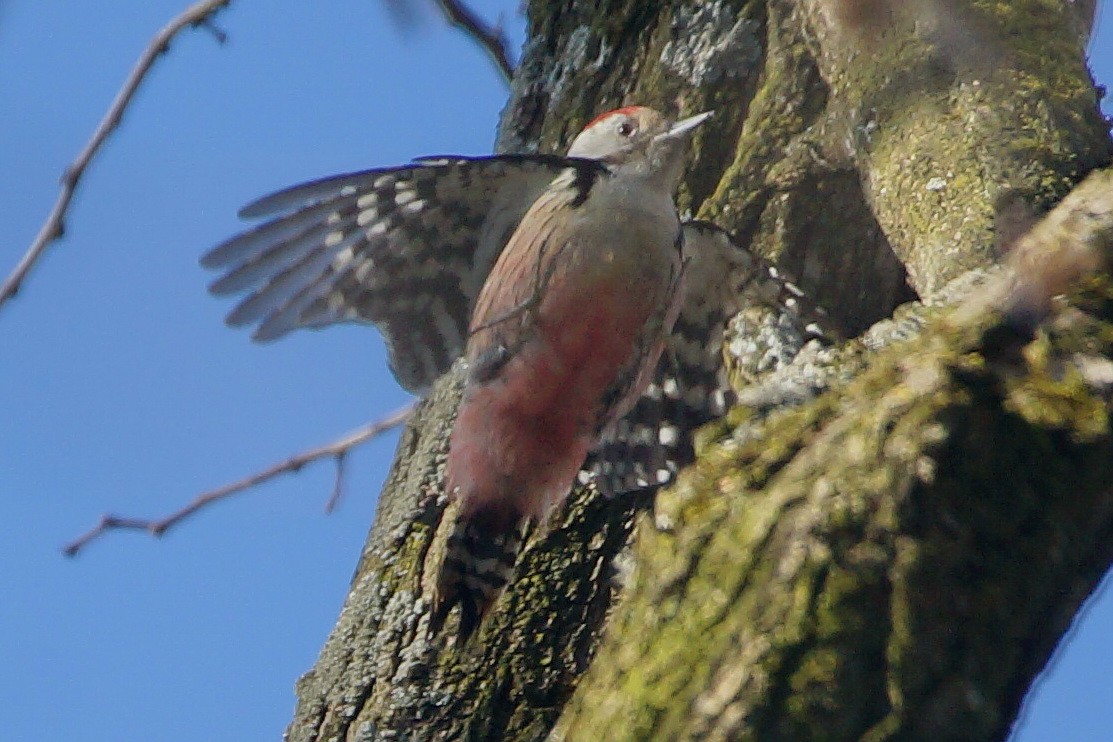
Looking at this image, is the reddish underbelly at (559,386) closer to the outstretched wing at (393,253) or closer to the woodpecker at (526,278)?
the woodpecker at (526,278)

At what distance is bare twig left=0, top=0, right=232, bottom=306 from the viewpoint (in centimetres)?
329

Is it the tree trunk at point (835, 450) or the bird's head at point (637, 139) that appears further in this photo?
the bird's head at point (637, 139)

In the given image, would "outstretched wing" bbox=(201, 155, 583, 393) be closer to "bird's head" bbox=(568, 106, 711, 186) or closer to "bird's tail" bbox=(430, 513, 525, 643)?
"bird's head" bbox=(568, 106, 711, 186)

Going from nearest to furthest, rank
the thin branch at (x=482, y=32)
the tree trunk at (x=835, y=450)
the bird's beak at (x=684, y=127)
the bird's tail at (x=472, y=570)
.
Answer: the tree trunk at (x=835, y=450), the bird's tail at (x=472, y=570), the bird's beak at (x=684, y=127), the thin branch at (x=482, y=32)

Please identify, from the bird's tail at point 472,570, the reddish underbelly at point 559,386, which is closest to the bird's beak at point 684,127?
the reddish underbelly at point 559,386

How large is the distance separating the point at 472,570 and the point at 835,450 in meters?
1.30

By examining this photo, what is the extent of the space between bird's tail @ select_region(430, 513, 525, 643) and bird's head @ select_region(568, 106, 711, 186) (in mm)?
956

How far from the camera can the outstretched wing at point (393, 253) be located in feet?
11.3

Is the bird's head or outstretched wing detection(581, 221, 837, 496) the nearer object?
outstretched wing detection(581, 221, 837, 496)

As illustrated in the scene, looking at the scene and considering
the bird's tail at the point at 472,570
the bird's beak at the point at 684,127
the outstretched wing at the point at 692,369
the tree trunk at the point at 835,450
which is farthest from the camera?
the bird's beak at the point at 684,127

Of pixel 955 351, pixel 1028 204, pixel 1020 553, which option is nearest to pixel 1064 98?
pixel 1028 204

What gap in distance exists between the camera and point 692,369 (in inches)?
153

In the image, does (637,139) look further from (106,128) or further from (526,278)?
(106,128)

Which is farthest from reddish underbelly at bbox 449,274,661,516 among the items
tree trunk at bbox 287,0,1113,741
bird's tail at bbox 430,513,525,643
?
bird's tail at bbox 430,513,525,643
